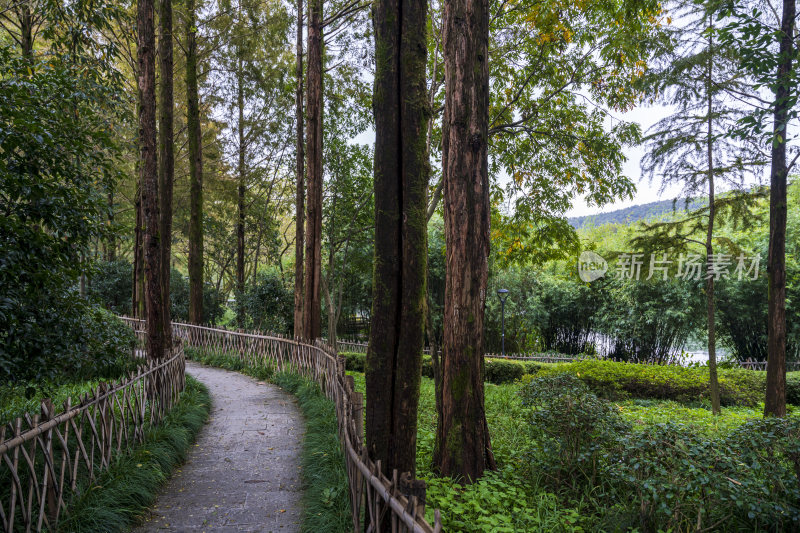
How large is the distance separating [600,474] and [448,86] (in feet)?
13.9

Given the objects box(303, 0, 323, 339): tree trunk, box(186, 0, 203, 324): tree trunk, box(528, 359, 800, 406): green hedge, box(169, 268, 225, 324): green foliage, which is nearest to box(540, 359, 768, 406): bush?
box(528, 359, 800, 406): green hedge

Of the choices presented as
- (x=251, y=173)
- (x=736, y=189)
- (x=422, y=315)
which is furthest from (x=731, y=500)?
(x=251, y=173)

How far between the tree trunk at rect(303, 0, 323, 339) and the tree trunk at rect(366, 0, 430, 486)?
8178 millimetres

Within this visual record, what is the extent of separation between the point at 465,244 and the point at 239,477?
132 inches

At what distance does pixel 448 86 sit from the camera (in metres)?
5.06

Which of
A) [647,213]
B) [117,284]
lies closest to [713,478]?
[117,284]

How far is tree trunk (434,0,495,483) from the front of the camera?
494cm

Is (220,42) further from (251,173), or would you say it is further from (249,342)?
(249,342)

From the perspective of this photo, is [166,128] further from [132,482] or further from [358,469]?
[358,469]

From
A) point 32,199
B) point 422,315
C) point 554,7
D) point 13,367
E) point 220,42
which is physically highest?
point 220,42

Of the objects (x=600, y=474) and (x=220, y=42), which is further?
(x=220, y=42)

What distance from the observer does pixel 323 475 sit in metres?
4.70

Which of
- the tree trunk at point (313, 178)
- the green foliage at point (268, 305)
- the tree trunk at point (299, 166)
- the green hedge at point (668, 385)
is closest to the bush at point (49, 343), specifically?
the tree trunk at point (313, 178)

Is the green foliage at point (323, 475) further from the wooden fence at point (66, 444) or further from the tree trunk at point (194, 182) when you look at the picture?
the tree trunk at point (194, 182)
